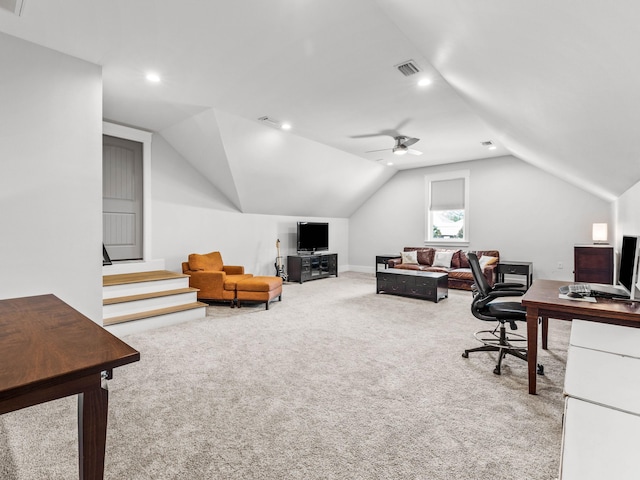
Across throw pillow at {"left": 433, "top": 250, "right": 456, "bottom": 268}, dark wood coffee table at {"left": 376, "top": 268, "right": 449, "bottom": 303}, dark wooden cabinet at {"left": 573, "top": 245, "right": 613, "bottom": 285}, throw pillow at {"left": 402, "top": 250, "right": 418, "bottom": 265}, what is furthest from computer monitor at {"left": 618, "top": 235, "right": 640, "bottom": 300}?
throw pillow at {"left": 402, "top": 250, "right": 418, "bottom": 265}

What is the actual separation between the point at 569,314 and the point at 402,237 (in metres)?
6.34

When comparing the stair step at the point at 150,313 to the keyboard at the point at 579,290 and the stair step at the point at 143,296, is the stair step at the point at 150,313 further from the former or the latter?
the keyboard at the point at 579,290

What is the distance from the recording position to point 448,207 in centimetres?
796

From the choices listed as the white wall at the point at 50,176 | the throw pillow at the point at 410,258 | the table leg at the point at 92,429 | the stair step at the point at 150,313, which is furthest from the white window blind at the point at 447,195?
the table leg at the point at 92,429

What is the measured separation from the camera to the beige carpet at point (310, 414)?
171 centimetres

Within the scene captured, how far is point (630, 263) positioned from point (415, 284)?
11.0 ft

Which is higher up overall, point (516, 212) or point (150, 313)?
point (516, 212)

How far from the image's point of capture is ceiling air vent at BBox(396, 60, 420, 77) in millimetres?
3193

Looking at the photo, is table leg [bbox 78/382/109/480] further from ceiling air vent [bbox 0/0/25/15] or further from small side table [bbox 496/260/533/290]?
small side table [bbox 496/260/533/290]

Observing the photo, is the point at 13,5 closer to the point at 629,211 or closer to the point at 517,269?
the point at 629,211

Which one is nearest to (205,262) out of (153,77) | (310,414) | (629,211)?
(153,77)

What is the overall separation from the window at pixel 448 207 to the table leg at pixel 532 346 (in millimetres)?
5514

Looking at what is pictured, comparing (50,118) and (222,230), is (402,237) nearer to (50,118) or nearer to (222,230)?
(222,230)

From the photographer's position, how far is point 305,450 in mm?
1825
